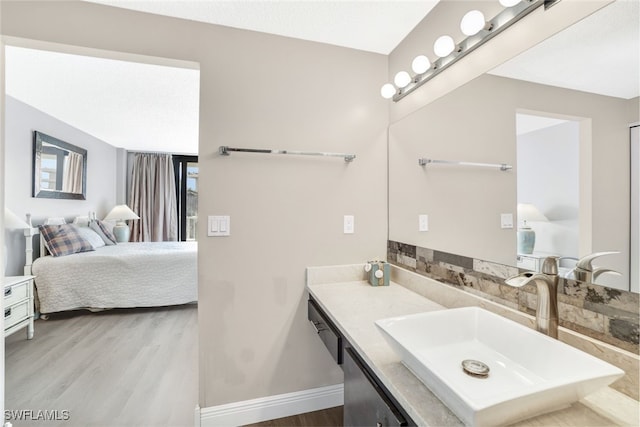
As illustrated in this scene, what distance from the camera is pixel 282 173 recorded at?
67.5 inches

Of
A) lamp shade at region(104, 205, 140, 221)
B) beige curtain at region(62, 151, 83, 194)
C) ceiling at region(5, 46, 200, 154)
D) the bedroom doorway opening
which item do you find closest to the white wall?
the bedroom doorway opening

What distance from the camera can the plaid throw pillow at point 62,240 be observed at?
128 inches

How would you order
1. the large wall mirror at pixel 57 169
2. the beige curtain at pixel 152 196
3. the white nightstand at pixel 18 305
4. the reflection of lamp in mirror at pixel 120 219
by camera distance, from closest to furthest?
the white nightstand at pixel 18 305
the large wall mirror at pixel 57 169
the reflection of lamp in mirror at pixel 120 219
the beige curtain at pixel 152 196

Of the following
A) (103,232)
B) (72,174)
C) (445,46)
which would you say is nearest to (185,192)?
(103,232)

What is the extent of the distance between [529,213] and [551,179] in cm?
14

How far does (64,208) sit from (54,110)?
136cm

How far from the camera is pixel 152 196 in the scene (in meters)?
5.57

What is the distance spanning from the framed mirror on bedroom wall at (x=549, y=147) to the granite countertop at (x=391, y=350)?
33 centimetres

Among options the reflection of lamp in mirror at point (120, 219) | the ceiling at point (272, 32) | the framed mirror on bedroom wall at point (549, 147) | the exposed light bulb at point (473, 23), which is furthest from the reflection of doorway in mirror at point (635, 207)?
the reflection of lamp in mirror at point (120, 219)

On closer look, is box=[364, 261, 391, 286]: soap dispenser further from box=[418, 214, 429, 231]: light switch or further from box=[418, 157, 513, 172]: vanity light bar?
box=[418, 157, 513, 172]: vanity light bar

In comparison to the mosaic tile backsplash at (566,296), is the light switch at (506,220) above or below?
above

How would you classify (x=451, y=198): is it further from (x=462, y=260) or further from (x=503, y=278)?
(x=503, y=278)

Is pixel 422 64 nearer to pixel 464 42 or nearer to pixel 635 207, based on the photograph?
pixel 464 42

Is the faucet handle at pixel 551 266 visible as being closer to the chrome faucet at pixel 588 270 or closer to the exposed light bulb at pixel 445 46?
the chrome faucet at pixel 588 270
